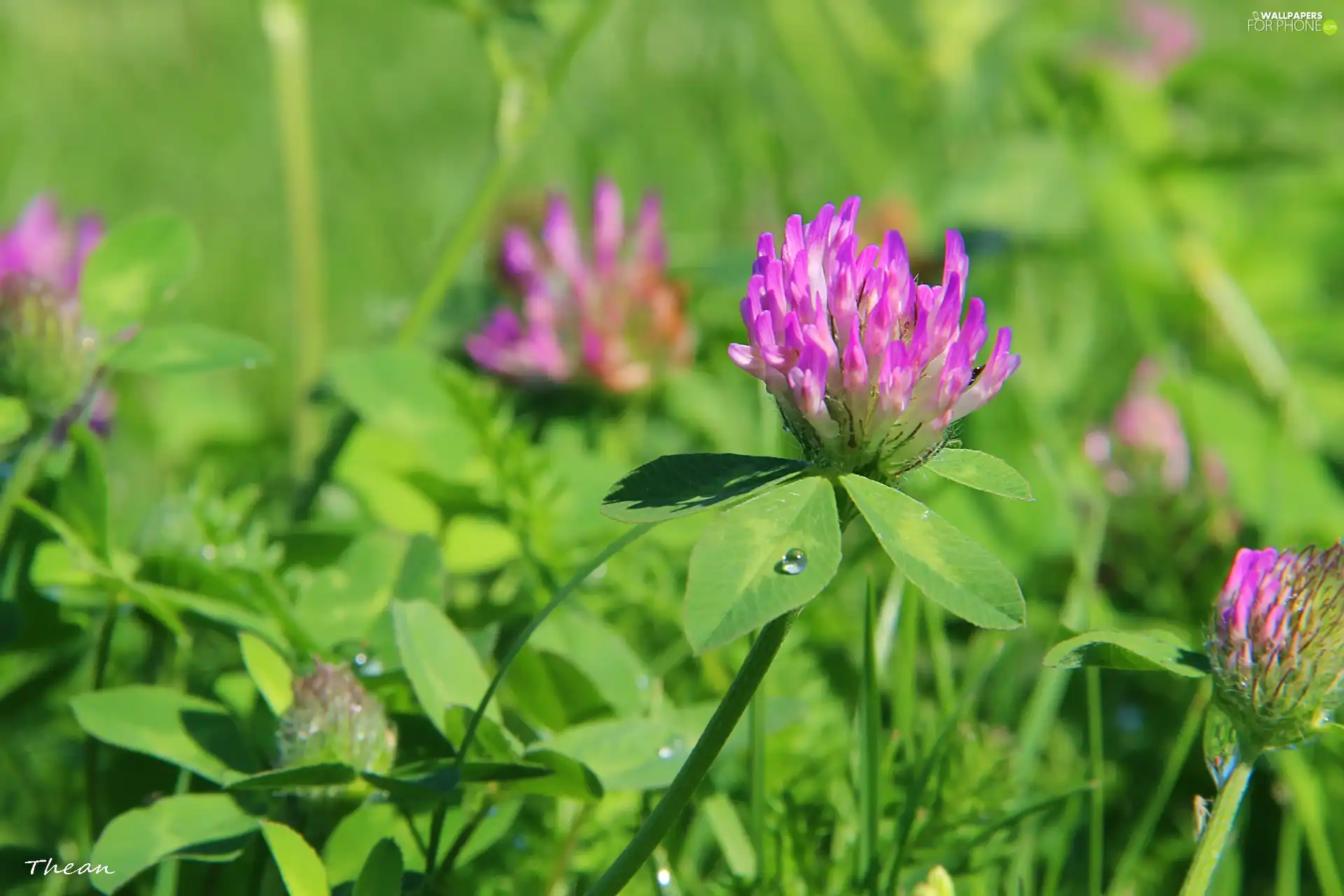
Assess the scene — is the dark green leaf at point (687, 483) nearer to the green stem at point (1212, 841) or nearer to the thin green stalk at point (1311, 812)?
the green stem at point (1212, 841)

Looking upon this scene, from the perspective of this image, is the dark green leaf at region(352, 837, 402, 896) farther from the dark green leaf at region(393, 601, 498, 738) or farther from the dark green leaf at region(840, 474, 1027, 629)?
the dark green leaf at region(840, 474, 1027, 629)

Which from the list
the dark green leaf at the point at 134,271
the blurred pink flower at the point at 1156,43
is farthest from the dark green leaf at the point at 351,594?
the blurred pink flower at the point at 1156,43

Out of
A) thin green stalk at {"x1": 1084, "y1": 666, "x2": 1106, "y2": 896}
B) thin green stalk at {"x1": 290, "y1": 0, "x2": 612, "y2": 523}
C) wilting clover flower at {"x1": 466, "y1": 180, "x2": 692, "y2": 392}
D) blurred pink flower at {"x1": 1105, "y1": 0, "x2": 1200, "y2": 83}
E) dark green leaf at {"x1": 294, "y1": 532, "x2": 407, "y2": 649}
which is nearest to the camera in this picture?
thin green stalk at {"x1": 1084, "y1": 666, "x2": 1106, "y2": 896}

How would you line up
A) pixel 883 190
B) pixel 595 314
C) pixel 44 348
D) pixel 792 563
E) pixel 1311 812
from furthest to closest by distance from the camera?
pixel 883 190
pixel 595 314
pixel 1311 812
pixel 44 348
pixel 792 563

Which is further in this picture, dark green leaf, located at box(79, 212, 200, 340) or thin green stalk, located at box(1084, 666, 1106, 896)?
dark green leaf, located at box(79, 212, 200, 340)

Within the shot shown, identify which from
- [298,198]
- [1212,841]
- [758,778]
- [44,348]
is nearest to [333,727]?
[758,778]

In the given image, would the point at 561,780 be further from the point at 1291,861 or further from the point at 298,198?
the point at 298,198

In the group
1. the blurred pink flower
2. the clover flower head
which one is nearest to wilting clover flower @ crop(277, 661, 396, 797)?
the clover flower head
